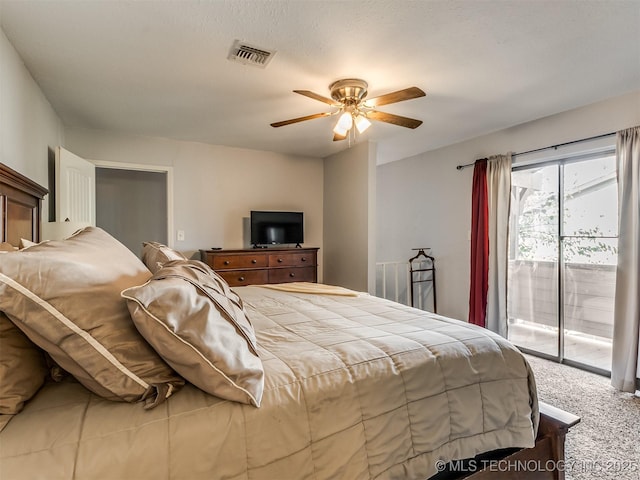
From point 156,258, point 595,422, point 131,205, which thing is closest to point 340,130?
point 156,258

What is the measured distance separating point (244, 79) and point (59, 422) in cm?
223

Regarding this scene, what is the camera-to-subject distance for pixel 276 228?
169 inches

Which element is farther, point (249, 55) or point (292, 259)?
point (292, 259)

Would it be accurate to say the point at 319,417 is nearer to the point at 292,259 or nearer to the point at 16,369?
the point at 16,369

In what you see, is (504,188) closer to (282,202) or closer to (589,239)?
(589,239)

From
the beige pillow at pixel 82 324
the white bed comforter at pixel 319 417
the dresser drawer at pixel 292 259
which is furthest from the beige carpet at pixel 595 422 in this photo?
the dresser drawer at pixel 292 259

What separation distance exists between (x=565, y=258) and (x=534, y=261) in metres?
0.27

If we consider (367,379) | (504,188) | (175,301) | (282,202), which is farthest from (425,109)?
(175,301)

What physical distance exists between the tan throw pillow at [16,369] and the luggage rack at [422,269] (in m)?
3.96

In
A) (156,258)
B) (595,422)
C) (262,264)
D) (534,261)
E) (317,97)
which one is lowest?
(595,422)

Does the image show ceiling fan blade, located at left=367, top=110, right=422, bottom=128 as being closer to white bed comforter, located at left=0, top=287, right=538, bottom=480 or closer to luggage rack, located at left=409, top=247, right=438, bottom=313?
white bed comforter, located at left=0, top=287, right=538, bottom=480

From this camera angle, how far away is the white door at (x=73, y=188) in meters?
2.81

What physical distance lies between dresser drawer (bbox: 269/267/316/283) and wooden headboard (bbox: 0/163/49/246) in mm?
2257

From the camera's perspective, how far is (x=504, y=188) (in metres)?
3.36
